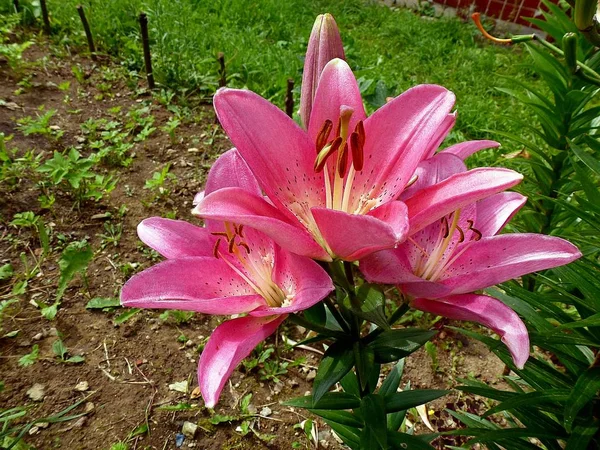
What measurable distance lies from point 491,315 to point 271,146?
1.15 ft

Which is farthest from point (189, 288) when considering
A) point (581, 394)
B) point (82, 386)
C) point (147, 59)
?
point (147, 59)

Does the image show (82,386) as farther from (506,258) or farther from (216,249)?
(506,258)

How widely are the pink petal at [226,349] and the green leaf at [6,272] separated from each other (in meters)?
1.49

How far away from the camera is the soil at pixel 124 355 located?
4.96ft

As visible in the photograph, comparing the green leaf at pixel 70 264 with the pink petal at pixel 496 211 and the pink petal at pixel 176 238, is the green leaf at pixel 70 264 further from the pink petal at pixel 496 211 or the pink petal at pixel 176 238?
the pink petal at pixel 496 211

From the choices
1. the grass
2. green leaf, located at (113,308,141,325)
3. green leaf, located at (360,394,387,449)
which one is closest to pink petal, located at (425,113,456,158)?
green leaf, located at (360,394,387,449)

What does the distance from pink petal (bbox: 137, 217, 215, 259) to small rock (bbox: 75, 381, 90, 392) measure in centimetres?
107

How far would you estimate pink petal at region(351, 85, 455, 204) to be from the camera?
66 centimetres

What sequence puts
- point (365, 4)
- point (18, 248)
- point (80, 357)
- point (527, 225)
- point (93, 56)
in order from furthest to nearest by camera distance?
point (365, 4) < point (93, 56) < point (18, 248) < point (80, 357) < point (527, 225)

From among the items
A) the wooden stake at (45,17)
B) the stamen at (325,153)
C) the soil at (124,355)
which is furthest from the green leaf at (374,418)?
the wooden stake at (45,17)

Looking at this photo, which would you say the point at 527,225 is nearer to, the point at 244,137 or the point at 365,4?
the point at 244,137

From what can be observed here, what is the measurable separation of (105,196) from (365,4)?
3682 mm

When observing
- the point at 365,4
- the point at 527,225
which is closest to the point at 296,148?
the point at 527,225

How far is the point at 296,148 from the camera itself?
0.69m
